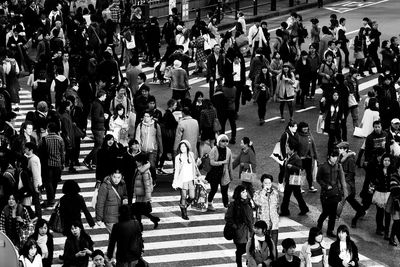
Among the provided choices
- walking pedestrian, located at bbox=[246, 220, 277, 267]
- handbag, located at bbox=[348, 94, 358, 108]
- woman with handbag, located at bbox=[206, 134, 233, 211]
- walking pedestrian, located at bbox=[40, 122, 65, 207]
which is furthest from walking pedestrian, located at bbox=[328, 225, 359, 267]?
handbag, located at bbox=[348, 94, 358, 108]

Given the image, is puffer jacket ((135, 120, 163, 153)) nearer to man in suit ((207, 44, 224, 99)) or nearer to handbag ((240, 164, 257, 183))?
handbag ((240, 164, 257, 183))

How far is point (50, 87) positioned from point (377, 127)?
27.3 ft

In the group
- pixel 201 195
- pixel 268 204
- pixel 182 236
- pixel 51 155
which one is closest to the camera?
pixel 268 204

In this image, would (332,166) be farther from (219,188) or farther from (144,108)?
(144,108)

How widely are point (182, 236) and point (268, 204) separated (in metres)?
2.40

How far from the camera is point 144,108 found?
2581 centimetres


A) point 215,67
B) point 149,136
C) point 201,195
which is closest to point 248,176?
point 201,195

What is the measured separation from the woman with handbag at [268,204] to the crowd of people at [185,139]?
0.02 metres

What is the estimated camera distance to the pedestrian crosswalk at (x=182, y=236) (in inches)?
823

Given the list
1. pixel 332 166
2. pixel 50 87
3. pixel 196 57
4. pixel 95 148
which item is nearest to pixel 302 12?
pixel 196 57

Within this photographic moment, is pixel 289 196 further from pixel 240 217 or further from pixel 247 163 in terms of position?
pixel 240 217

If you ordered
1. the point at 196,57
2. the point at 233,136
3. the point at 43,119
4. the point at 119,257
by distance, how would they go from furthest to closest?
the point at 196,57, the point at 233,136, the point at 43,119, the point at 119,257

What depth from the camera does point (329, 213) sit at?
21.6 m

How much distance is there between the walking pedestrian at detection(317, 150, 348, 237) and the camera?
21391 mm
